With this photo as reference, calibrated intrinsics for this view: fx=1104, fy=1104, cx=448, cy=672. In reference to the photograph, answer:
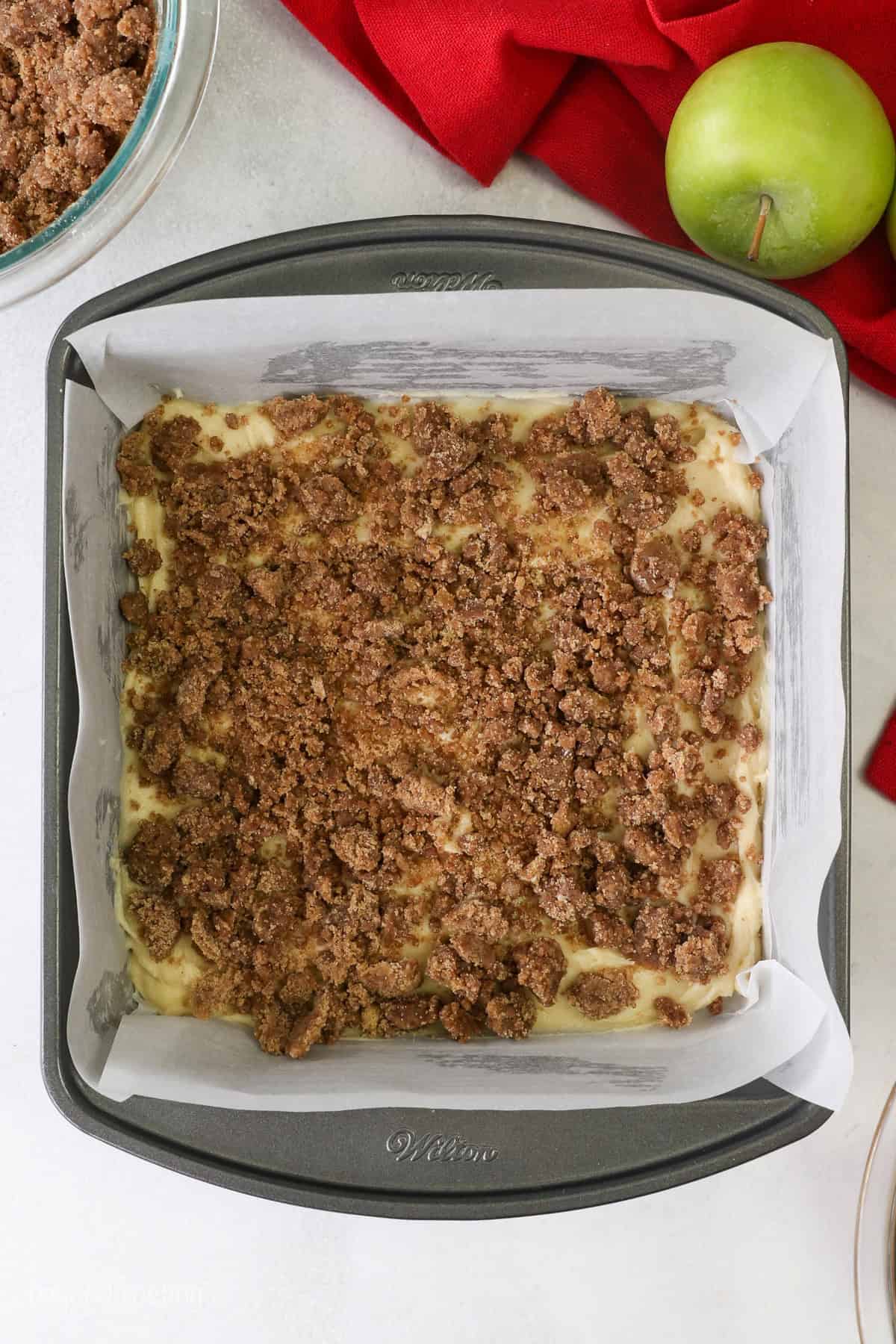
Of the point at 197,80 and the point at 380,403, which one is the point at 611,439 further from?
the point at 197,80

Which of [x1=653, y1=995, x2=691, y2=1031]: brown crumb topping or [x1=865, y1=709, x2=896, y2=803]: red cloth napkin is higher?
[x1=865, y1=709, x2=896, y2=803]: red cloth napkin

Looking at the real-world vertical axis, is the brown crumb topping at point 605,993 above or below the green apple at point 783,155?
below

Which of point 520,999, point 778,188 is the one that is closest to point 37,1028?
point 520,999

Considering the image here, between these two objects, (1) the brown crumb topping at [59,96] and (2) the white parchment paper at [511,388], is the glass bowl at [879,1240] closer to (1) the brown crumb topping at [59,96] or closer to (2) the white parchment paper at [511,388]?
(2) the white parchment paper at [511,388]

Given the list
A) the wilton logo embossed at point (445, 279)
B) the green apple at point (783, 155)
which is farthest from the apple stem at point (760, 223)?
the wilton logo embossed at point (445, 279)

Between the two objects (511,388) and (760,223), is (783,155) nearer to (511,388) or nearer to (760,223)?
(760,223)

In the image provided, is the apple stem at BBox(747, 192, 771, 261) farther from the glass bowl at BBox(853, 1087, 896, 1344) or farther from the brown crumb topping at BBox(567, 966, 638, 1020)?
the glass bowl at BBox(853, 1087, 896, 1344)

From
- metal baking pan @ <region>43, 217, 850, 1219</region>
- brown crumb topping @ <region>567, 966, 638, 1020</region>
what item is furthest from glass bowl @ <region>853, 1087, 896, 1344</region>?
brown crumb topping @ <region>567, 966, 638, 1020</region>

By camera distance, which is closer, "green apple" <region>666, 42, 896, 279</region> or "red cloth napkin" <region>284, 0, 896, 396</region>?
"green apple" <region>666, 42, 896, 279</region>
